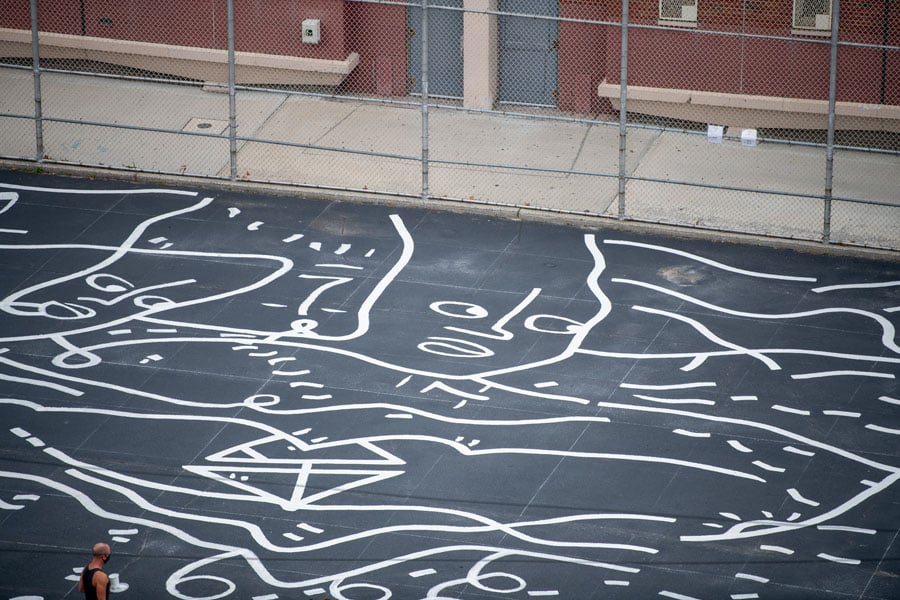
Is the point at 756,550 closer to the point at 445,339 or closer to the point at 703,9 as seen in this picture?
the point at 445,339

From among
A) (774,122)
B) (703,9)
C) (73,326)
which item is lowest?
(73,326)

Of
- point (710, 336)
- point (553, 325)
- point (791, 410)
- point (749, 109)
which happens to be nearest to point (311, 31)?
point (749, 109)

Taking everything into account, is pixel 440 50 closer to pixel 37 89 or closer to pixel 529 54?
pixel 529 54

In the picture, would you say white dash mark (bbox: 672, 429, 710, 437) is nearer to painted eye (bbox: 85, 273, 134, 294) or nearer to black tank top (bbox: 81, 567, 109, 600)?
black tank top (bbox: 81, 567, 109, 600)

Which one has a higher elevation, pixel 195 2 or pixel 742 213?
pixel 195 2

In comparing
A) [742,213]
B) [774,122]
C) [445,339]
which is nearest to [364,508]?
[445,339]

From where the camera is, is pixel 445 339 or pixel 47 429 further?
pixel 445 339
